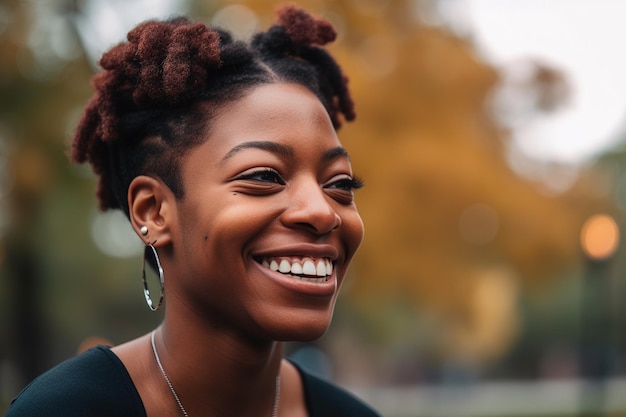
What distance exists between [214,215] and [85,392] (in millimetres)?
683

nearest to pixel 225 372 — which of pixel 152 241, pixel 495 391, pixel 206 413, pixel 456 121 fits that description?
pixel 206 413

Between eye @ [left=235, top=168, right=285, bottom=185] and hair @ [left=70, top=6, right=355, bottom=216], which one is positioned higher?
hair @ [left=70, top=6, right=355, bottom=216]

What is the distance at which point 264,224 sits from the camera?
249 centimetres

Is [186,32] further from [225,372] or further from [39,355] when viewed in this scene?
[39,355]

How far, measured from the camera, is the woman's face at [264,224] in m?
2.49

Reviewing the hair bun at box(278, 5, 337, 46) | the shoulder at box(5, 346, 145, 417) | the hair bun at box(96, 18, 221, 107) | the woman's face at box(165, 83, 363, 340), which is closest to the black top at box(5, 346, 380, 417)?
the shoulder at box(5, 346, 145, 417)

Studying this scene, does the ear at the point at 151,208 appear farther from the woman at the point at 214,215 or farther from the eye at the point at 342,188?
the eye at the point at 342,188

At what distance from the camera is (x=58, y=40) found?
11.4 meters

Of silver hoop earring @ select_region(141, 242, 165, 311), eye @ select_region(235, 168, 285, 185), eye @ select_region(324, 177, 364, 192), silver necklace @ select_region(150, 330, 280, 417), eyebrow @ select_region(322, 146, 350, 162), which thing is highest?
eyebrow @ select_region(322, 146, 350, 162)

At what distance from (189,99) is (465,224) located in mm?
8282

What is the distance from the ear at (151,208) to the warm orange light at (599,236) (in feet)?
23.8

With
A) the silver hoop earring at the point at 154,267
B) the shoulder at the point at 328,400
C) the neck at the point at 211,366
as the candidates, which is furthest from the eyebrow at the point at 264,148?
the shoulder at the point at 328,400

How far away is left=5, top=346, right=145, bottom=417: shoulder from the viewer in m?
2.47

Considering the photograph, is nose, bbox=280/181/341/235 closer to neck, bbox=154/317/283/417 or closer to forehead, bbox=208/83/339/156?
forehead, bbox=208/83/339/156
